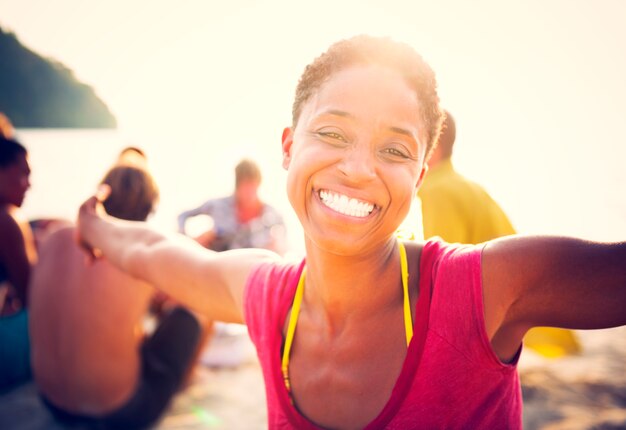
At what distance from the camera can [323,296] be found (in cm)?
159

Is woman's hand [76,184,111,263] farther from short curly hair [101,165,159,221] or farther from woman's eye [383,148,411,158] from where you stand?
woman's eye [383,148,411,158]

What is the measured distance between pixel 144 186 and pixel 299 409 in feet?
7.12

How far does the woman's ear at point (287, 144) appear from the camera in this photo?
1.67 m

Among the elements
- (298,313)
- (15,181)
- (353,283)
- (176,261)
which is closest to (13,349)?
→ (15,181)

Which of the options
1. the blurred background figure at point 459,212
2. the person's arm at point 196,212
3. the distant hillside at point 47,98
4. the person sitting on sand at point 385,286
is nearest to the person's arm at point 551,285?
the person sitting on sand at point 385,286

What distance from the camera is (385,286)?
1.47 m

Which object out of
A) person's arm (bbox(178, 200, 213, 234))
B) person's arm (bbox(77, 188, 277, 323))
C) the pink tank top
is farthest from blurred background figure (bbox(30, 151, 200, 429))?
person's arm (bbox(178, 200, 213, 234))

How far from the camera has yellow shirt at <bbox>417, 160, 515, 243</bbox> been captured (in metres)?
3.06

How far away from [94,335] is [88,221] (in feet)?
2.68

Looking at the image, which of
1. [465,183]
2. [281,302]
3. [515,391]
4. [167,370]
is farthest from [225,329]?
[515,391]

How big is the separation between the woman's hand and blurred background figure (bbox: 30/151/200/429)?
92mm

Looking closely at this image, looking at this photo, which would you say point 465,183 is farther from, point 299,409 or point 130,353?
point 130,353

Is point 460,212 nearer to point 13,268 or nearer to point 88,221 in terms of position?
point 88,221

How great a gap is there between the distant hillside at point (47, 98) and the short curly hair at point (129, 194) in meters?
19.0
